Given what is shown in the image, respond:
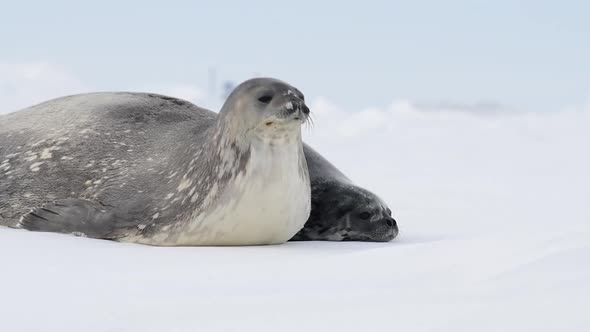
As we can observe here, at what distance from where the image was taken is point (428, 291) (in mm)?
3158

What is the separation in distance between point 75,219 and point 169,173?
58 centimetres

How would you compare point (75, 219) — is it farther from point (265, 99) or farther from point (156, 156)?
point (265, 99)

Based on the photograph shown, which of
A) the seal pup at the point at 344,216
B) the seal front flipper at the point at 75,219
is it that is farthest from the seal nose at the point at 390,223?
the seal front flipper at the point at 75,219

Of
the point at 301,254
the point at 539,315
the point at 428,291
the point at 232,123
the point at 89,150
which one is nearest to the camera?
the point at 539,315

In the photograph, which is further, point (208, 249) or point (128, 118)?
point (128, 118)

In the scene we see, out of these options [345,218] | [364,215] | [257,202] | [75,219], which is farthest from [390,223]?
[75,219]

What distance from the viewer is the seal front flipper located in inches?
196

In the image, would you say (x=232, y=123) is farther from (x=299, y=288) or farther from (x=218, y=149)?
(x=299, y=288)

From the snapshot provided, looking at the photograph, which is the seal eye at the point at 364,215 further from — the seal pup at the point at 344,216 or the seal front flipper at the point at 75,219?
the seal front flipper at the point at 75,219

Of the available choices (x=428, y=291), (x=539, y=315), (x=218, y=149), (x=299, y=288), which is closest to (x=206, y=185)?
(x=218, y=149)

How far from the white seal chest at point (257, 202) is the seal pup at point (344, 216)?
789mm

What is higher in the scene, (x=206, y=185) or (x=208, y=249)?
(x=206, y=185)

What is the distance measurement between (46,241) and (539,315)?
8.86ft

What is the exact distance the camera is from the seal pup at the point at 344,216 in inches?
224
